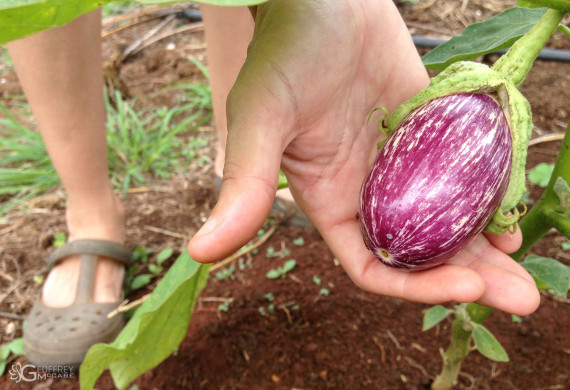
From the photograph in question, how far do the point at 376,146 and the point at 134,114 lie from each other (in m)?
1.17

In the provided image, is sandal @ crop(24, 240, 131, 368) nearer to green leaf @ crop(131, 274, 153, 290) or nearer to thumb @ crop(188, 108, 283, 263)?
green leaf @ crop(131, 274, 153, 290)

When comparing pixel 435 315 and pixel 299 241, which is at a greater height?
pixel 435 315

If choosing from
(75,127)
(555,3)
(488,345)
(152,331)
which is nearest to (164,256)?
(75,127)

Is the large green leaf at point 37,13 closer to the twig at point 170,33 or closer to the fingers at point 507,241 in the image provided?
the fingers at point 507,241

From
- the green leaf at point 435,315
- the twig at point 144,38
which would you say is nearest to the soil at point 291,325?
the green leaf at point 435,315

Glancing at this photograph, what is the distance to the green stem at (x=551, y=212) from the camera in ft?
2.21

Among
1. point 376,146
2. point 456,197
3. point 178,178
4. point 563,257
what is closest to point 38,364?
point 178,178

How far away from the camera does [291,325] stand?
1.16m

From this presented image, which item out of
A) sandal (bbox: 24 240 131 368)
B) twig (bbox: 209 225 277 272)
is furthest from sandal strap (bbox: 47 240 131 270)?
twig (bbox: 209 225 277 272)

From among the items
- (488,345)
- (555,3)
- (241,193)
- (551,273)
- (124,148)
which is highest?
(555,3)

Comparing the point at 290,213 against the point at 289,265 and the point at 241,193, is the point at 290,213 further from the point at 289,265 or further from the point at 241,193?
the point at 241,193

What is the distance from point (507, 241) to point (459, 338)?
213mm

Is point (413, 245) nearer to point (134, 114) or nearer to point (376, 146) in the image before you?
point (376, 146)

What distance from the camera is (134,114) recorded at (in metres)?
1.81
